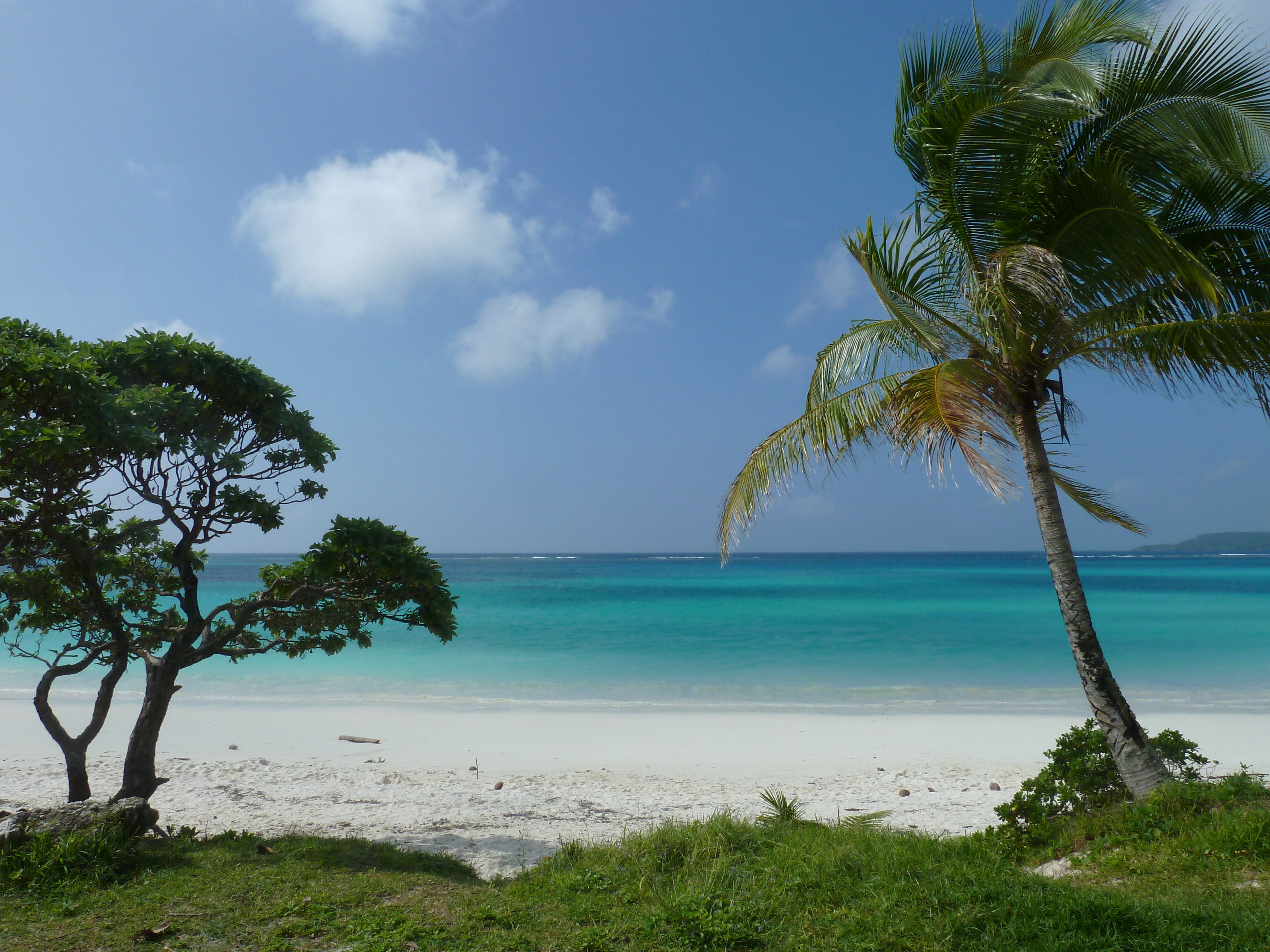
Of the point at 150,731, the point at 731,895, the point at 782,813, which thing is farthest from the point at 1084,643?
the point at 150,731

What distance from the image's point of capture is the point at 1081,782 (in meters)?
5.50

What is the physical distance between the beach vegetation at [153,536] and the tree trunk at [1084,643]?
194 inches

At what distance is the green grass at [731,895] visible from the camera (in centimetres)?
351

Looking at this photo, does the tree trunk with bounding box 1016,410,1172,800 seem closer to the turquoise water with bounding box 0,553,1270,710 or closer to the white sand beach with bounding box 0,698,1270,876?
the white sand beach with bounding box 0,698,1270,876

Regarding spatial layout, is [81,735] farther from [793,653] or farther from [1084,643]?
[793,653]

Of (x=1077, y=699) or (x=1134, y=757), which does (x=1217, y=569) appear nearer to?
(x=1077, y=699)

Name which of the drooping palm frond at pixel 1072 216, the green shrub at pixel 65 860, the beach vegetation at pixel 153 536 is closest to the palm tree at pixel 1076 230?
the drooping palm frond at pixel 1072 216

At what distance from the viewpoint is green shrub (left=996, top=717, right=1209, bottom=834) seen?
5.39 m

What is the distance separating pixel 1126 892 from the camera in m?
4.09

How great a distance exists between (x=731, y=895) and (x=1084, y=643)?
3603 mm

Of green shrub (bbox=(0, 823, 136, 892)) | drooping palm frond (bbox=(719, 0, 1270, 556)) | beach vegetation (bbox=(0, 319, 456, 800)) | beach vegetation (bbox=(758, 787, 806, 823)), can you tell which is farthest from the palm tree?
green shrub (bbox=(0, 823, 136, 892))

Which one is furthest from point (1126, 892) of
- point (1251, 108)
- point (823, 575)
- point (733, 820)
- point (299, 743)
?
point (823, 575)

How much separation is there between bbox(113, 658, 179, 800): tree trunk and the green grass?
2.89 feet

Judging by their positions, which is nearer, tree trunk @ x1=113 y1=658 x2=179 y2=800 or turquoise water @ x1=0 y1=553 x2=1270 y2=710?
tree trunk @ x1=113 y1=658 x2=179 y2=800
